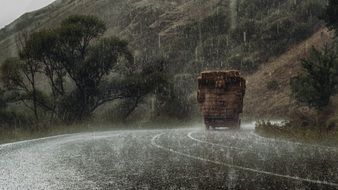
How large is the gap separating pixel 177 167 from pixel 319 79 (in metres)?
12.7

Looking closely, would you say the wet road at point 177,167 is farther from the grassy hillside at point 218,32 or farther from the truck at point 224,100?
the grassy hillside at point 218,32

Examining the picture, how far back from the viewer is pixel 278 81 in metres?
49.0

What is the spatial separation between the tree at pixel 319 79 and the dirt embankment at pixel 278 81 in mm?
17267

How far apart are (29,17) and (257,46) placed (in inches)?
3056

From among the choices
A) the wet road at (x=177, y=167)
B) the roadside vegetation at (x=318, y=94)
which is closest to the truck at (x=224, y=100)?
the roadside vegetation at (x=318, y=94)

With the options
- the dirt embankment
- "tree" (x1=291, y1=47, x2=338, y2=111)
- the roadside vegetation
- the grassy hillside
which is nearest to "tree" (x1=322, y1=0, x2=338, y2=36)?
the roadside vegetation

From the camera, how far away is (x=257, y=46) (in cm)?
5978

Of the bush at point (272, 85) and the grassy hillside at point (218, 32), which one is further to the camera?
the grassy hillside at point (218, 32)

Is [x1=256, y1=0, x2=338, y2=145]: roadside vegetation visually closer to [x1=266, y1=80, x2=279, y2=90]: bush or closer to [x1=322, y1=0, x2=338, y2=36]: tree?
[x1=322, y1=0, x2=338, y2=36]: tree

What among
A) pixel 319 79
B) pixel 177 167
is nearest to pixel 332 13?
pixel 319 79

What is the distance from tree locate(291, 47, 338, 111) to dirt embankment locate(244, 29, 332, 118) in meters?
17.3

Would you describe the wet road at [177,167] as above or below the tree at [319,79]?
below

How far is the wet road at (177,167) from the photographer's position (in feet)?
32.3

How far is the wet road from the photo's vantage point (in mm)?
9844
